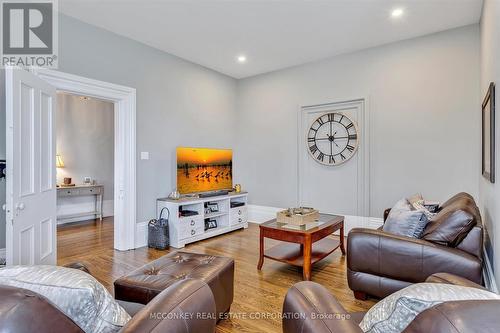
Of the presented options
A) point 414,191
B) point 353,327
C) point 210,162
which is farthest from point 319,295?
point 210,162

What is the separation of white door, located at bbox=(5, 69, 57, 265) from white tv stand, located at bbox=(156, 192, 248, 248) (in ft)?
4.65

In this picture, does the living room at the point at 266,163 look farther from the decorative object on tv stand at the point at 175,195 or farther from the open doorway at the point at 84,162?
the open doorway at the point at 84,162

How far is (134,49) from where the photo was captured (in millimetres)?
3893

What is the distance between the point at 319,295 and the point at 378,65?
158 inches

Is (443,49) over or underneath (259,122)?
over

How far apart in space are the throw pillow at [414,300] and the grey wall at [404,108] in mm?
3479

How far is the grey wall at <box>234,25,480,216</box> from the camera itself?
11.6 feet

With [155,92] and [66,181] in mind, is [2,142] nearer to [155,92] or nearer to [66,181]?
[155,92]

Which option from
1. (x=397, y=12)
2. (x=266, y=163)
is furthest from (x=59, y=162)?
(x=397, y=12)

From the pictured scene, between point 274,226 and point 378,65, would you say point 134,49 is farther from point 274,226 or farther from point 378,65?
point 378,65

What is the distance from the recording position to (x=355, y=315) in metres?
1.33

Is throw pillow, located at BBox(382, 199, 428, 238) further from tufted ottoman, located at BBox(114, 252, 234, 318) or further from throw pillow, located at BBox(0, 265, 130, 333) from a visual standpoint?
throw pillow, located at BBox(0, 265, 130, 333)

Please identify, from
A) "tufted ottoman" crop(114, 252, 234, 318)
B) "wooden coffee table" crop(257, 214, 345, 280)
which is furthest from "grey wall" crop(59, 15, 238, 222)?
"tufted ottoman" crop(114, 252, 234, 318)

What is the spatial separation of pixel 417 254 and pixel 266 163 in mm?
3516
